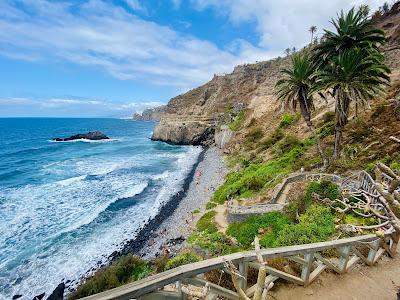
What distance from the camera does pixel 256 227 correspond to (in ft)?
70.8

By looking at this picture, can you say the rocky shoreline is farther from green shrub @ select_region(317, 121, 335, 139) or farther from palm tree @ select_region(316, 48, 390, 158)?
palm tree @ select_region(316, 48, 390, 158)

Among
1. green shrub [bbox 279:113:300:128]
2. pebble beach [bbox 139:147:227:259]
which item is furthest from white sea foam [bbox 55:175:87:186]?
green shrub [bbox 279:113:300:128]

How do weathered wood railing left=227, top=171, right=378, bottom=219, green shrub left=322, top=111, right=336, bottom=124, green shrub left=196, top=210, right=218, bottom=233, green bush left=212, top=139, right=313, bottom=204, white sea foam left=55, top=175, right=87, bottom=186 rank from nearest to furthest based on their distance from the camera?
1. weathered wood railing left=227, top=171, right=378, bottom=219
2. green shrub left=196, top=210, right=218, bottom=233
3. green bush left=212, top=139, right=313, bottom=204
4. green shrub left=322, top=111, right=336, bottom=124
5. white sea foam left=55, top=175, right=87, bottom=186

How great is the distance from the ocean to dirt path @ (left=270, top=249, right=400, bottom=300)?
19.9m

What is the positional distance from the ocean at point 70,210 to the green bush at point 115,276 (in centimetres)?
397

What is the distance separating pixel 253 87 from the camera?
351 feet

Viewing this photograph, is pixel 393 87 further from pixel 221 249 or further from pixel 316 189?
pixel 221 249

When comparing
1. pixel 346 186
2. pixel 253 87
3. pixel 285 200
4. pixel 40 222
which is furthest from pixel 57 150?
pixel 346 186

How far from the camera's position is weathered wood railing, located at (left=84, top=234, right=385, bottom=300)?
4273 mm

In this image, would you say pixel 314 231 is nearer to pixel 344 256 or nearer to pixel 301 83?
pixel 344 256

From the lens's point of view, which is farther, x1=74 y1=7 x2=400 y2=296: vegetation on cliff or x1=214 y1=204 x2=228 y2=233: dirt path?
x1=214 y1=204 x2=228 y2=233: dirt path

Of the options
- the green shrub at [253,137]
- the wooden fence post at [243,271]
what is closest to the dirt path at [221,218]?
the wooden fence post at [243,271]

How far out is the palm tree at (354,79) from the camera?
2303 centimetres

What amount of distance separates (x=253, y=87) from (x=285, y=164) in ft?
252
